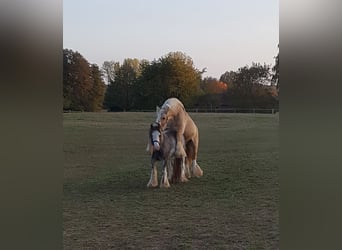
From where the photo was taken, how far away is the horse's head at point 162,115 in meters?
2.23

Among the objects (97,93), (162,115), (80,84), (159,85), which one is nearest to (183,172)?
(162,115)

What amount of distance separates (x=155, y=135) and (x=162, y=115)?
0.14 m

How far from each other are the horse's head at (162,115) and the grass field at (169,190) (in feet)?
0.17

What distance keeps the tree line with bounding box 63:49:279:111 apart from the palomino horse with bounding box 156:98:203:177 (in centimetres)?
6

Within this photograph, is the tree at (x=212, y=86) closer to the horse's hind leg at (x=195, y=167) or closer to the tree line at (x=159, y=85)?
the tree line at (x=159, y=85)

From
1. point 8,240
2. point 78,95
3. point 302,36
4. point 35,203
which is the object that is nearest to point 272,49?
point 302,36

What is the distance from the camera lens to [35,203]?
140cm

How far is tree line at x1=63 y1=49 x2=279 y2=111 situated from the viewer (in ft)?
6.28

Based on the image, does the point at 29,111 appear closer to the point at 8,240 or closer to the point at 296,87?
the point at 8,240

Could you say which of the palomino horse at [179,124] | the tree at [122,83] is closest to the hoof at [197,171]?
the palomino horse at [179,124]

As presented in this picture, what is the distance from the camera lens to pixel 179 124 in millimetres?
2357

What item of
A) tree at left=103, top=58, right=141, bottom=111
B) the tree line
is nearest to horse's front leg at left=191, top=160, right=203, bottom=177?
the tree line

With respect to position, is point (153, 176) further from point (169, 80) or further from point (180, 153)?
point (169, 80)

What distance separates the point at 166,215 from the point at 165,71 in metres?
0.74
